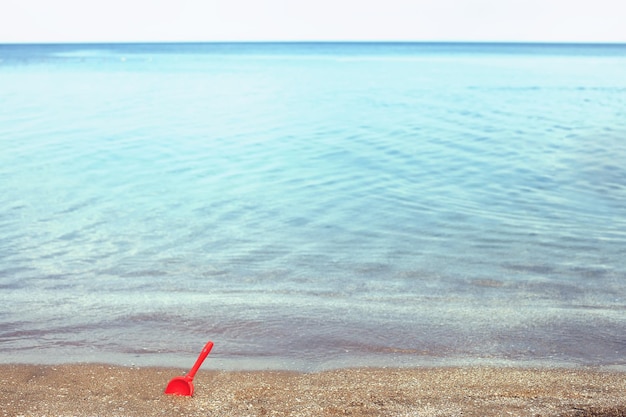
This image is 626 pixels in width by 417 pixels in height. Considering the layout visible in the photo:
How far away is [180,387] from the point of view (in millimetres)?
4758

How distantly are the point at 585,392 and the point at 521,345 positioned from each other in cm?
99

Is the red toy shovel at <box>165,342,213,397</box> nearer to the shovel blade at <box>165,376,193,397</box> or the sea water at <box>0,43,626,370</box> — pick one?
the shovel blade at <box>165,376,193,397</box>

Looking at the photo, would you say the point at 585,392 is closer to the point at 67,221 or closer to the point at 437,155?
the point at 67,221

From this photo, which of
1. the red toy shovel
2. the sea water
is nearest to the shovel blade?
the red toy shovel

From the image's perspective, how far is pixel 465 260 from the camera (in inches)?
326

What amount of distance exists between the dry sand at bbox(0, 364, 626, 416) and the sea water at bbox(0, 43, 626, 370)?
0.28 metres

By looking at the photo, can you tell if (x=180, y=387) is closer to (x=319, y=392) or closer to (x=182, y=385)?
(x=182, y=385)

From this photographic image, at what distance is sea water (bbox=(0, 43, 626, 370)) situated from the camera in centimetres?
592

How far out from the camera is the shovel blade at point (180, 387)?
4734mm

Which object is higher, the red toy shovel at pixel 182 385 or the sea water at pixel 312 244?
the red toy shovel at pixel 182 385

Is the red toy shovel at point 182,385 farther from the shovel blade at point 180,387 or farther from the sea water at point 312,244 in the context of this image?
the sea water at point 312,244

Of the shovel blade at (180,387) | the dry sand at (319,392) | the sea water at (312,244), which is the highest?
the shovel blade at (180,387)

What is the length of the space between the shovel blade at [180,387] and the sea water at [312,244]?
2.17 ft

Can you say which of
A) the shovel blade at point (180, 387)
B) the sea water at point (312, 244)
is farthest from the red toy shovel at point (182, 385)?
the sea water at point (312, 244)
